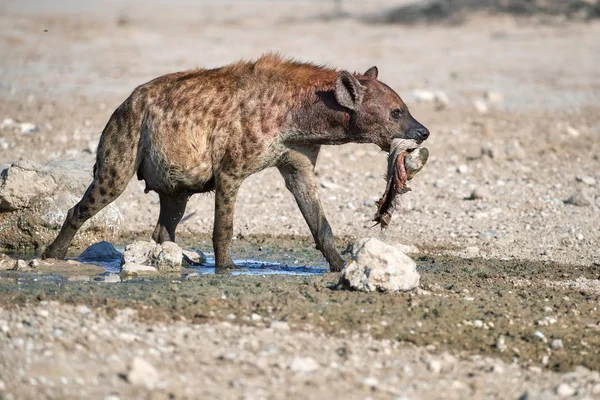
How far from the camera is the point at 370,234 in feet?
Result: 29.8

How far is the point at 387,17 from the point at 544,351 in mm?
17303

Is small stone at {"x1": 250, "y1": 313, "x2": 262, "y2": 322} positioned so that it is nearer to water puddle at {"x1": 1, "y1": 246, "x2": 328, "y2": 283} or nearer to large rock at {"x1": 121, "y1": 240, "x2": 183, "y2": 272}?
water puddle at {"x1": 1, "y1": 246, "x2": 328, "y2": 283}

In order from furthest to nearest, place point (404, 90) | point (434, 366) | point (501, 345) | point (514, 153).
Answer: point (404, 90) → point (514, 153) → point (501, 345) → point (434, 366)

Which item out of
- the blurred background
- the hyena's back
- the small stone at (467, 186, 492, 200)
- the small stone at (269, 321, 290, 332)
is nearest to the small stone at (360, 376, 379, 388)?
the small stone at (269, 321, 290, 332)

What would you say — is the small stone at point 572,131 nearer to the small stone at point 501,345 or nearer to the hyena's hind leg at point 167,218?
the hyena's hind leg at point 167,218

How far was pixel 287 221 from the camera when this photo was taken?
30.9 ft

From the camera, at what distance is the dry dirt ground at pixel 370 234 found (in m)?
4.95

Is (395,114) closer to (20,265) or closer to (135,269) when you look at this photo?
(135,269)

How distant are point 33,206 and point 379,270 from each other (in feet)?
10.8

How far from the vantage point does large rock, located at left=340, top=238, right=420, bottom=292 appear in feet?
20.7

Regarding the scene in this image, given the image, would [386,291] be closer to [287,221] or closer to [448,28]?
[287,221]

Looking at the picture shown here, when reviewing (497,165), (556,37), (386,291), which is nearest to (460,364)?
(386,291)

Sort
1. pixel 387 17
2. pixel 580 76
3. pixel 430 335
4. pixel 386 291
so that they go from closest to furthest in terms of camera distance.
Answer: pixel 430 335 < pixel 386 291 < pixel 580 76 < pixel 387 17

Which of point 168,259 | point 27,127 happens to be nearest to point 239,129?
point 168,259
